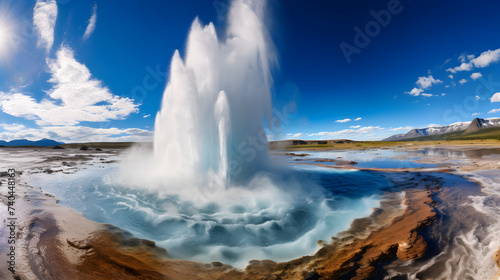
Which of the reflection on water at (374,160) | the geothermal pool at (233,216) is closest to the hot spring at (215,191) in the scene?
the geothermal pool at (233,216)

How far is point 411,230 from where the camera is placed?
27.0 ft

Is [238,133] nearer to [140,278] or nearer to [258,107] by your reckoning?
[258,107]

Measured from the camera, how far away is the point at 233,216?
10.3 metres

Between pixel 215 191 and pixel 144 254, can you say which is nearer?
pixel 144 254

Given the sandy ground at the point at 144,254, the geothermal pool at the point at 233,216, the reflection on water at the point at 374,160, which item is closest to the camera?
the sandy ground at the point at 144,254

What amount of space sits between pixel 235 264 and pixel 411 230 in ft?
26.3

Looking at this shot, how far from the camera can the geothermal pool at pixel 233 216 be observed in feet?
24.8

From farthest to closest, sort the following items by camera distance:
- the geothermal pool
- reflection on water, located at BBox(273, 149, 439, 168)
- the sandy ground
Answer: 1. reflection on water, located at BBox(273, 149, 439, 168)
2. the geothermal pool
3. the sandy ground

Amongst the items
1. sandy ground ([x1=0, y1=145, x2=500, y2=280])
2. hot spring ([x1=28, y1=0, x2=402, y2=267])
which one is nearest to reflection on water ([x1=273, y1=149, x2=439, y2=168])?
hot spring ([x1=28, y1=0, x2=402, y2=267])

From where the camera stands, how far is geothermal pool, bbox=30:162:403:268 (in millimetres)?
7562

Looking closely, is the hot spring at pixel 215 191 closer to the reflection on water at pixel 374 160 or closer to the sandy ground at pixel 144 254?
the sandy ground at pixel 144 254

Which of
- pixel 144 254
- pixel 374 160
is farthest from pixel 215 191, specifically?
pixel 374 160

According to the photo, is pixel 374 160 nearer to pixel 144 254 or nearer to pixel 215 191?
pixel 215 191

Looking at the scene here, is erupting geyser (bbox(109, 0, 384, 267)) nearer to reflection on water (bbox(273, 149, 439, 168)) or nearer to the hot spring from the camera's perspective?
the hot spring
